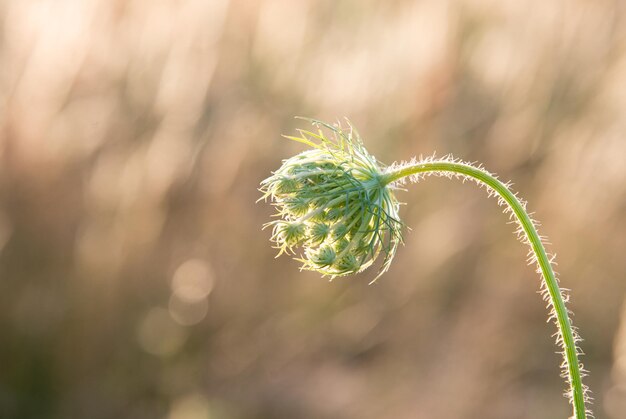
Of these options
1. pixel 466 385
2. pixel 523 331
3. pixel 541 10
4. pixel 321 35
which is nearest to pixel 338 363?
pixel 466 385

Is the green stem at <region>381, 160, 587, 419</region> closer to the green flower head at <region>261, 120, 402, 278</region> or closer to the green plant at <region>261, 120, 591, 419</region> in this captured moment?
the green plant at <region>261, 120, 591, 419</region>

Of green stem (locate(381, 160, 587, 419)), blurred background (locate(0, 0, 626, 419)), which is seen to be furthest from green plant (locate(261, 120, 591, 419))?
blurred background (locate(0, 0, 626, 419))

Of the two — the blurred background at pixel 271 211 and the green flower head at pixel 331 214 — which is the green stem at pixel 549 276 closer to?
the green flower head at pixel 331 214

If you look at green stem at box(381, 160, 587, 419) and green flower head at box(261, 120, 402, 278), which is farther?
green flower head at box(261, 120, 402, 278)

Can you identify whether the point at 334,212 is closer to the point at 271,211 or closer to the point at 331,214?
the point at 331,214

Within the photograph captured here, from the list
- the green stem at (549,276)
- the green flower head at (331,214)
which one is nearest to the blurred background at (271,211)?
the green flower head at (331,214)

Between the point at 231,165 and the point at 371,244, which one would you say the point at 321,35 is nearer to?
the point at 231,165
